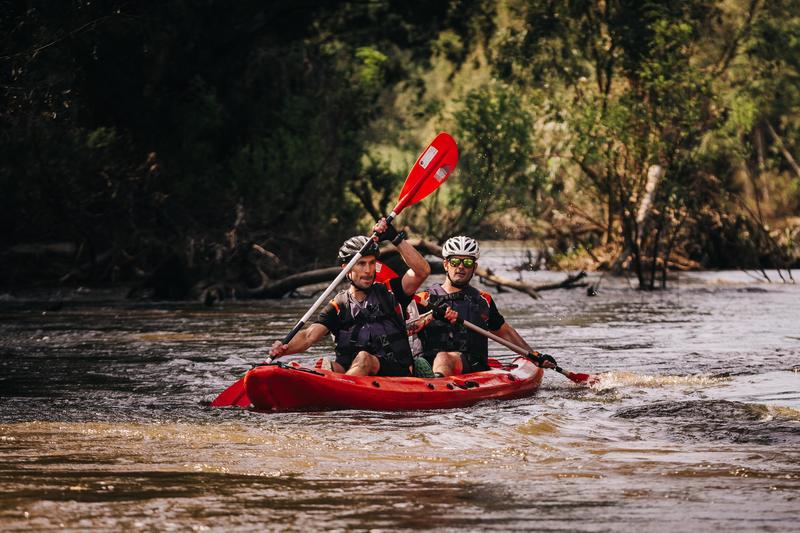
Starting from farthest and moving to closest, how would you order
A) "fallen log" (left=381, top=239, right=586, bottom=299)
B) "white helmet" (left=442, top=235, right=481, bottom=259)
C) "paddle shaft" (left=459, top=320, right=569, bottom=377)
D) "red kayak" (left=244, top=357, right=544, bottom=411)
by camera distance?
"fallen log" (left=381, top=239, right=586, bottom=299) → "white helmet" (left=442, top=235, right=481, bottom=259) → "paddle shaft" (left=459, top=320, right=569, bottom=377) → "red kayak" (left=244, top=357, right=544, bottom=411)

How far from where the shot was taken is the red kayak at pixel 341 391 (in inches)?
320

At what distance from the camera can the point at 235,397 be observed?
8.67 meters

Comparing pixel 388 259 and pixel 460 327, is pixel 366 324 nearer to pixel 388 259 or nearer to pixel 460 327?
pixel 460 327

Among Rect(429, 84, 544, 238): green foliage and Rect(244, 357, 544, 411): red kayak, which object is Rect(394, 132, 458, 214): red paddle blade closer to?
Rect(244, 357, 544, 411): red kayak

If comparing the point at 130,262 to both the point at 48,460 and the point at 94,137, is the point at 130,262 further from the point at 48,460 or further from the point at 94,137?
the point at 48,460

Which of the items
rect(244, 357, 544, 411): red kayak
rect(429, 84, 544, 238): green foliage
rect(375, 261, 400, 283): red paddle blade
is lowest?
rect(244, 357, 544, 411): red kayak

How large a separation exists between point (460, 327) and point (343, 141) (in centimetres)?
1642

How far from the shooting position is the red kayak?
8.13 m

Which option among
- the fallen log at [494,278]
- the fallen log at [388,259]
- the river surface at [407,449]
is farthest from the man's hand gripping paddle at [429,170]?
the fallen log at [388,259]

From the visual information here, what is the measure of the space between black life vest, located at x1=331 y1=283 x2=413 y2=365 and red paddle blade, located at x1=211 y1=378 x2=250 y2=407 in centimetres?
72

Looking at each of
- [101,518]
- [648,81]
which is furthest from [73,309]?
[101,518]

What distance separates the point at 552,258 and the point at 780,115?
15.1 meters

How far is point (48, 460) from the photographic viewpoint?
21.2 ft

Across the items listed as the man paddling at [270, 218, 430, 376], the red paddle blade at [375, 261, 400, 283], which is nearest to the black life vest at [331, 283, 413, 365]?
the man paddling at [270, 218, 430, 376]
